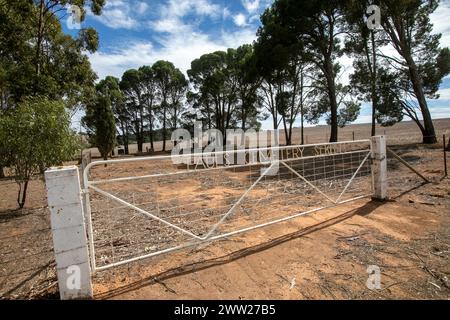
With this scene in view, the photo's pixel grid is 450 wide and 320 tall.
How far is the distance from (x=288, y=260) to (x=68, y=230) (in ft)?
8.72

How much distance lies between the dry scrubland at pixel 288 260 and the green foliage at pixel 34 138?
202 centimetres

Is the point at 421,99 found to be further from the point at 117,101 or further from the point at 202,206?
the point at 117,101

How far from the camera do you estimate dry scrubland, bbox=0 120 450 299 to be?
10.5ft

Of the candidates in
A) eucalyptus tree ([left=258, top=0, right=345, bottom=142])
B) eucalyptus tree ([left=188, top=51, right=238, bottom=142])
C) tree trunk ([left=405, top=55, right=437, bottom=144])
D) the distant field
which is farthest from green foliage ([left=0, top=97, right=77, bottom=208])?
eucalyptus tree ([left=188, top=51, right=238, bottom=142])

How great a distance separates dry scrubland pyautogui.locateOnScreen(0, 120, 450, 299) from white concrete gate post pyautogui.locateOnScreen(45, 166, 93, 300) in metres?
0.37

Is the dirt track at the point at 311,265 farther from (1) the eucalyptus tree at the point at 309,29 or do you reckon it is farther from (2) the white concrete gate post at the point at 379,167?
(1) the eucalyptus tree at the point at 309,29

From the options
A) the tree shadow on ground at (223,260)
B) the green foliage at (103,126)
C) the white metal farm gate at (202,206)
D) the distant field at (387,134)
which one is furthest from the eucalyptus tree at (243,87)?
the tree shadow on ground at (223,260)

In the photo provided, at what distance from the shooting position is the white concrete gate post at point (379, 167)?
6.33 meters

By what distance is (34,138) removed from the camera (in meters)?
7.34

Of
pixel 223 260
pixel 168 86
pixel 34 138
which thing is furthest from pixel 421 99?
pixel 168 86

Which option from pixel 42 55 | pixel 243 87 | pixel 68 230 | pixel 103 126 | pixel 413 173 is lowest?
pixel 413 173

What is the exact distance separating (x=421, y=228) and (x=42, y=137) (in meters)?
8.42

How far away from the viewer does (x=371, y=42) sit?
19.1 m
